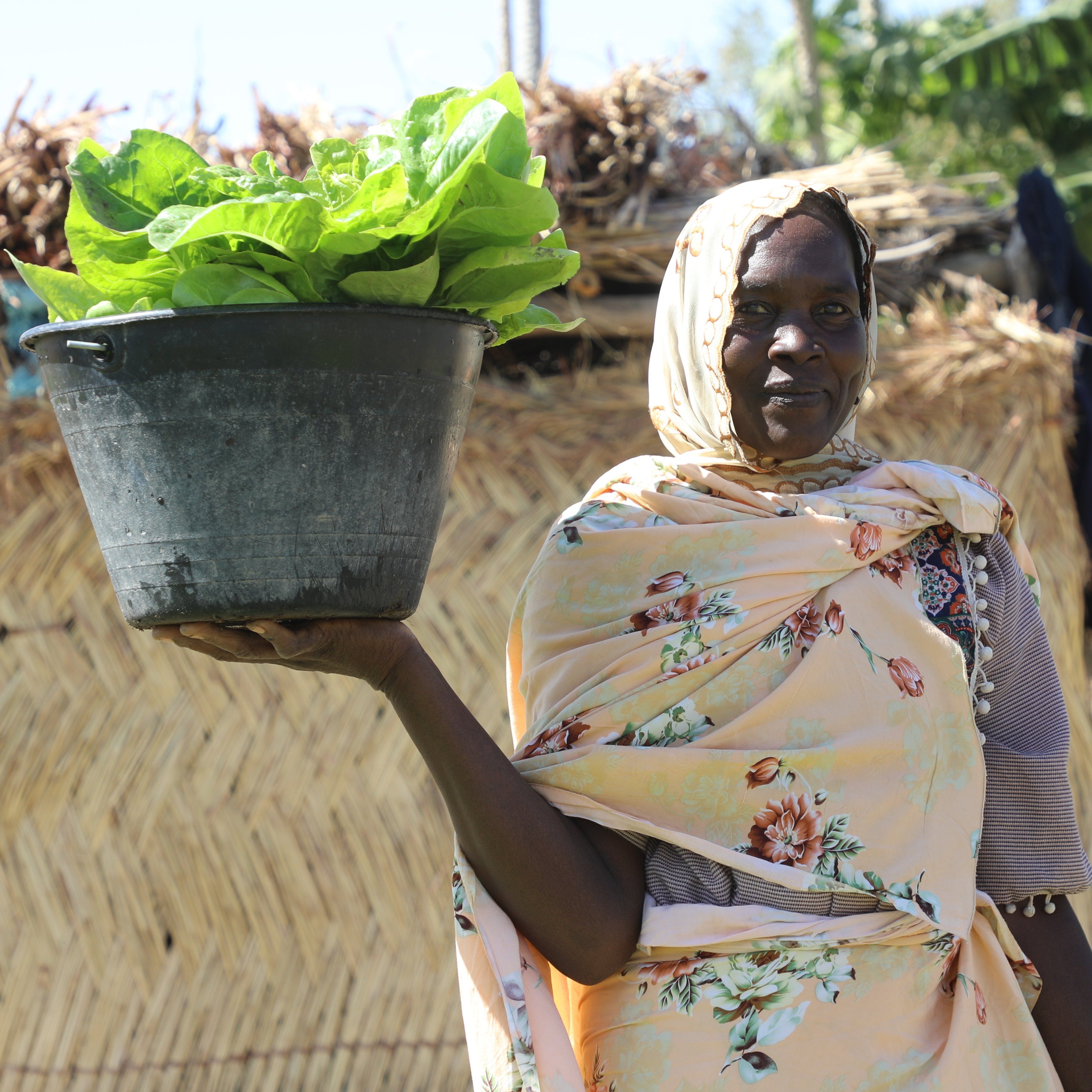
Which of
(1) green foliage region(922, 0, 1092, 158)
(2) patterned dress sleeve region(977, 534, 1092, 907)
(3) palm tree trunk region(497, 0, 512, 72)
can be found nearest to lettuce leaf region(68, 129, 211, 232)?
(2) patterned dress sleeve region(977, 534, 1092, 907)

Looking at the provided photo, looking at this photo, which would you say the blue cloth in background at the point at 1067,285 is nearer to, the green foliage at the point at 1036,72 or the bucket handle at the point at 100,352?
the bucket handle at the point at 100,352

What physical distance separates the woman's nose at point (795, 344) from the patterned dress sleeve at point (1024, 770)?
0.43m

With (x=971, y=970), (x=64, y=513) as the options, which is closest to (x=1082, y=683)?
(x=971, y=970)

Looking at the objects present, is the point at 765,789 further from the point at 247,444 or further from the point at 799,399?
the point at 247,444

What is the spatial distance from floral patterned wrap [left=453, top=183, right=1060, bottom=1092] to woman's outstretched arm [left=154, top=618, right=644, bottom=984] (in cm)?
4

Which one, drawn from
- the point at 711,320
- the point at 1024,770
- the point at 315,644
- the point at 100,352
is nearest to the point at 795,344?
the point at 711,320

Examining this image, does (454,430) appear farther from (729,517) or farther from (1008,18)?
(1008,18)

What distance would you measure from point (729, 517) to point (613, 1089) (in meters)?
0.77

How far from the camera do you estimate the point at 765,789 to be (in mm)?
1459

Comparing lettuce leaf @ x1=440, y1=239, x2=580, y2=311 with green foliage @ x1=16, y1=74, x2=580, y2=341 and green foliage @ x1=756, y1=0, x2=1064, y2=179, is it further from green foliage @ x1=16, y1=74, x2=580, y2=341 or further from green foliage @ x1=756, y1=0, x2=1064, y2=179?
green foliage @ x1=756, y1=0, x2=1064, y2=179

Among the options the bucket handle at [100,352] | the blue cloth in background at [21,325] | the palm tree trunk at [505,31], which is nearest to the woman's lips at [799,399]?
the bucket handle at [100,352]

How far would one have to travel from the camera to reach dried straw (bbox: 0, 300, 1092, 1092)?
3.21 metres

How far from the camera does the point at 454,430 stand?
1313 millimetres

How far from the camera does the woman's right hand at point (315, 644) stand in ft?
3.94
